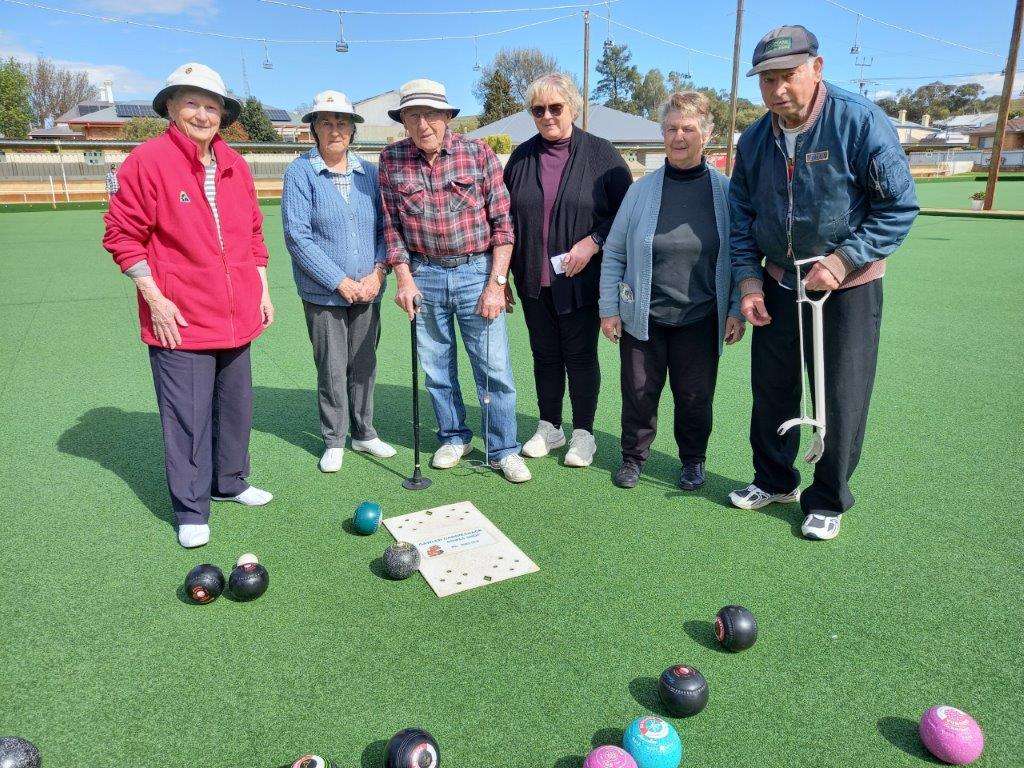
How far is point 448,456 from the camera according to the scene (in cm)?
425

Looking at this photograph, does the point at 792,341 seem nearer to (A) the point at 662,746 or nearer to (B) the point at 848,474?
(B) the point at 848,474

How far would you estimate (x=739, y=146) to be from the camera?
3420 millimetres

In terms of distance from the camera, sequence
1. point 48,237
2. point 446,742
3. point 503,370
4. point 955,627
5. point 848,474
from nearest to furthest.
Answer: point 446,742
point 955,627
point 848,474
point 503,370
point 48,237

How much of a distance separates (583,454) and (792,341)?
137 centimetres

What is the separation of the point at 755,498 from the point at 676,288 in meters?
1.15

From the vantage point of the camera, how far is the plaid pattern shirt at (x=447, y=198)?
373cm

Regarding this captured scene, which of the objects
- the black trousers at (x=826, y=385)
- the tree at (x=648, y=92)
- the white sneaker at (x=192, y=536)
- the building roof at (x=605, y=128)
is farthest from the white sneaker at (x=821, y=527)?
the tree at (x=648, y=92)

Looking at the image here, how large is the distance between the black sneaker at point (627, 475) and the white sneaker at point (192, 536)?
2106 millimetres

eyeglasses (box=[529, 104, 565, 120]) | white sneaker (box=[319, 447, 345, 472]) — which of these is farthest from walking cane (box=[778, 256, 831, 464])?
white sneaker (box=[319, 447, 345, 472])

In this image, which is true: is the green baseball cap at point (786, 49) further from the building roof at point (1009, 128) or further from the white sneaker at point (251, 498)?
the building roof at point (1009, 128)

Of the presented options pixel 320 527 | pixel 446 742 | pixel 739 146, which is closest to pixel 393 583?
pixel 320 527

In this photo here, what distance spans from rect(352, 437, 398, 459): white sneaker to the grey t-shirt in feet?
6.29

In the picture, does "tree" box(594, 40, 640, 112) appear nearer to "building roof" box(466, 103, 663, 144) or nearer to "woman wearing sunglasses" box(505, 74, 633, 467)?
"building roof" box(466, 103, 663, 144)

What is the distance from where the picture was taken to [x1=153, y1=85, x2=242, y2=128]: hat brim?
10.1 ft
